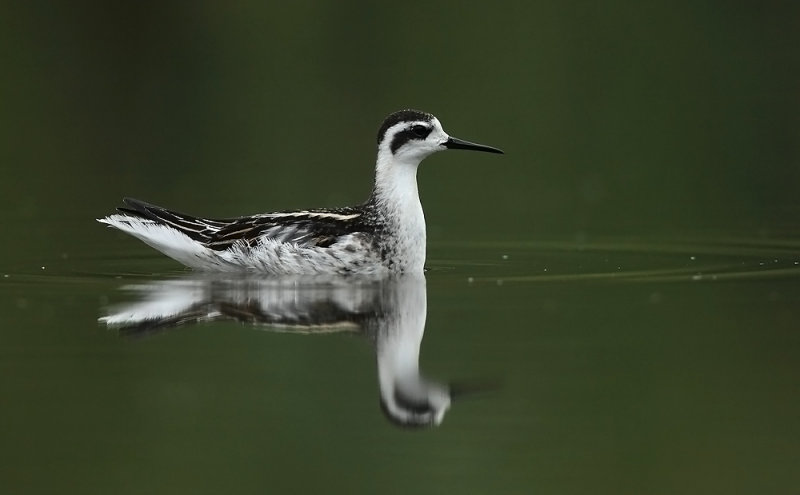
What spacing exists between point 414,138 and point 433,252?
145 cm

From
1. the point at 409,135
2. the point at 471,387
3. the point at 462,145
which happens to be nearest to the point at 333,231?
the point at 409,135

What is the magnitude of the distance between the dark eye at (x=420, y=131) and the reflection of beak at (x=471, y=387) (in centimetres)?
497

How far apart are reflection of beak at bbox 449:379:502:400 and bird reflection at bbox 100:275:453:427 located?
4 centimetres

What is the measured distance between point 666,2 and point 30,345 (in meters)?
23.1

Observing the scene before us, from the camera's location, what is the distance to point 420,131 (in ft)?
43.4

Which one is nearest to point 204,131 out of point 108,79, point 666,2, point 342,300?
point 108,79

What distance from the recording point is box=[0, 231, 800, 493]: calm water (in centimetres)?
710

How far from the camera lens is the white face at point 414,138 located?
13.2 metres

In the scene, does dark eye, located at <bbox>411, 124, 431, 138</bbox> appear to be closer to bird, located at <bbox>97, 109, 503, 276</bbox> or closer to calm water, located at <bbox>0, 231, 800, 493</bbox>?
bird, located at <bbox>97, 109, 503, 276</bbox>

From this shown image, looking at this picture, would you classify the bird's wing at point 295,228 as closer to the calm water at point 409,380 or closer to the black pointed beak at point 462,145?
the calm water at point 409,380

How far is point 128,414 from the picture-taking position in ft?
26.5

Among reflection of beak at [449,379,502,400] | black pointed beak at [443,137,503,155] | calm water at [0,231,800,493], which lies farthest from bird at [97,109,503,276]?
reflection of beak at [449,379,502,400]

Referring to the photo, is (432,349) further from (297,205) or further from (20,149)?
(20,149)

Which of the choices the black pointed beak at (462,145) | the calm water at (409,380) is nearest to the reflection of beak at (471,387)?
the calm water at (409,380)
